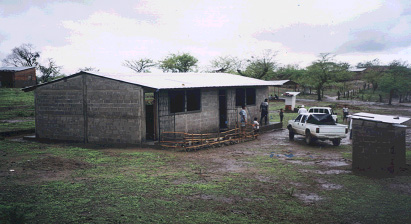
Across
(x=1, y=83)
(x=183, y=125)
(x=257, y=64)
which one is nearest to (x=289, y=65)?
(x=257, y=64)

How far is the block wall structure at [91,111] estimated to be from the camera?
1498 cm

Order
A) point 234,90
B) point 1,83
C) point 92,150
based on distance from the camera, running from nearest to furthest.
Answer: point 92,150 → point 234,90 → point 1,83

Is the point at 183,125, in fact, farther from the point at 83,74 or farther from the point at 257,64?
the point at 257,64

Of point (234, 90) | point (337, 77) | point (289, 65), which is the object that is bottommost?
point (234, 90)

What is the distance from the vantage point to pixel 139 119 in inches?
583

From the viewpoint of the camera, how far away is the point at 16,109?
32.0 meters

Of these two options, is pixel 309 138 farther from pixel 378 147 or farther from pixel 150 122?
pixel 150 122

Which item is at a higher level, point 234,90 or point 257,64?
point 257,64

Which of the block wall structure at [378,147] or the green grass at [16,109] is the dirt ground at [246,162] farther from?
the green grass at [16,109]

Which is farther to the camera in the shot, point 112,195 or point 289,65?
point 289,65

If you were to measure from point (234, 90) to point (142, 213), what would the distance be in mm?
14990

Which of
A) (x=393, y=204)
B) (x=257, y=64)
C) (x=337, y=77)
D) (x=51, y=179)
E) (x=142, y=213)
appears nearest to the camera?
(x=142, y=213)

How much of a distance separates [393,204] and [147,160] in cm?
835

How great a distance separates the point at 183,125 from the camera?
16.9 metres
